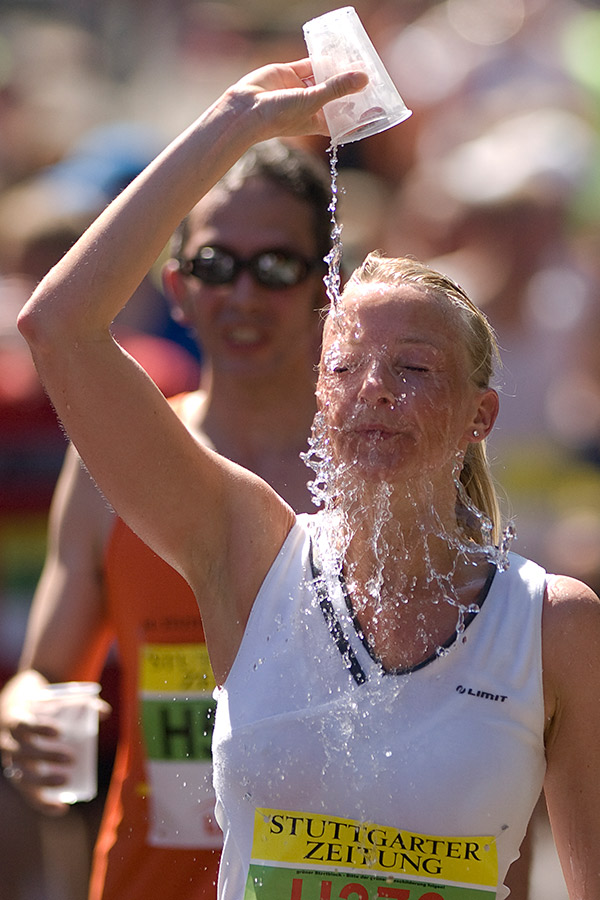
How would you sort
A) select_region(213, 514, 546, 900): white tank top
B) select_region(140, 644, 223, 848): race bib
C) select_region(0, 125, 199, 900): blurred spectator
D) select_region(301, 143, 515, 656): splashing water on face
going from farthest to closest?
select_region(0, 125, 199, 900): blurred spectator → select_region(140, 644, 223, 848): race bib → select_region(301, 143, 515, 656): splashing water on face → select_region(213, 514, 546, 900): white tank top

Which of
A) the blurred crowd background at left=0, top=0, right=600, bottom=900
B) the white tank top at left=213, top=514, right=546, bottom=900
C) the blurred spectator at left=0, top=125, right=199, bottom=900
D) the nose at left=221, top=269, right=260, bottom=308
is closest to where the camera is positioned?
the white tank top at left=213, top=514, right=546, bottom=900

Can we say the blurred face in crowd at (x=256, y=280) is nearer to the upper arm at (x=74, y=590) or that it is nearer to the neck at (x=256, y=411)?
the neck at (x=256, y=411)

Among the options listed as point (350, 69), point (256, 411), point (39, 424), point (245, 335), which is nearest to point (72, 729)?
point (256, 411)

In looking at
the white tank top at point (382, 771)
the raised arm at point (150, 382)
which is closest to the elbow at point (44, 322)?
the raised arm at point (150, 382)

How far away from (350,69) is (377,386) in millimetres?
505

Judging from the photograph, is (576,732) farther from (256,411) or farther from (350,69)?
(256,411)

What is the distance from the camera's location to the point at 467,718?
166 cm

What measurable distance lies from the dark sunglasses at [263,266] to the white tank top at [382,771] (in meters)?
1.11

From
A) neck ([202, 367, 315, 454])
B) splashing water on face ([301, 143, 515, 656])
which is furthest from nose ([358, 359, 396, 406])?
neck ([202, 367, 315, 454])

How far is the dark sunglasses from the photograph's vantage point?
2611 millimetres

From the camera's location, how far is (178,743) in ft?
7.86

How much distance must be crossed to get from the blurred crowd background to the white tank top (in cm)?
165

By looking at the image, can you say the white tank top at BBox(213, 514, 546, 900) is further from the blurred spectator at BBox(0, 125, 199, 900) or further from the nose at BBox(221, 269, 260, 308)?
the blurred spectator at BBox(0, 125, 199, 900)

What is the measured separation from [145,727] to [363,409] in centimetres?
103
